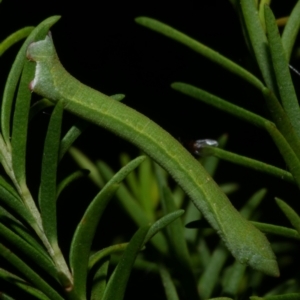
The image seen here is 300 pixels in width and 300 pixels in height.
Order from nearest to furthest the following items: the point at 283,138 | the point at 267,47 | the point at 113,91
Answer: the point at 283,138 < the point at 267,47 < the point at 113,91

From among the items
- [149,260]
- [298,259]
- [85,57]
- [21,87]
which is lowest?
[298,259]

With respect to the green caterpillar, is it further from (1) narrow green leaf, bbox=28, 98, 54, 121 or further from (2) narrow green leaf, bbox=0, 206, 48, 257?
(2) narrow green leaf, bbox=0, 206, 48, 257

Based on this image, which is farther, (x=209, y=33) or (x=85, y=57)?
(x=85, y=57)

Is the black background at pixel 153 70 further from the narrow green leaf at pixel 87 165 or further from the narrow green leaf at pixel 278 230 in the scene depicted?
the narrow green leaf at pixel 278 230

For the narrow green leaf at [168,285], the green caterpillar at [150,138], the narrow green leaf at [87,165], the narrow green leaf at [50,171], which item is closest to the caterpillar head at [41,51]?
the green caterpillar at [150,138]

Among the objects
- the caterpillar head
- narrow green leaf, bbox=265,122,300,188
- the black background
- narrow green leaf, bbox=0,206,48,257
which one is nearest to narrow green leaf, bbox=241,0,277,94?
narrow green leaf, bbox=265,122,300,188

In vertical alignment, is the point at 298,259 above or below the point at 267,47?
below

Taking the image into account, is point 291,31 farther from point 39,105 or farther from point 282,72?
point 39,105

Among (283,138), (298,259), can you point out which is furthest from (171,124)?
(283,138)

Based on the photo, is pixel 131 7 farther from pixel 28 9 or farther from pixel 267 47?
pixel 267 47
